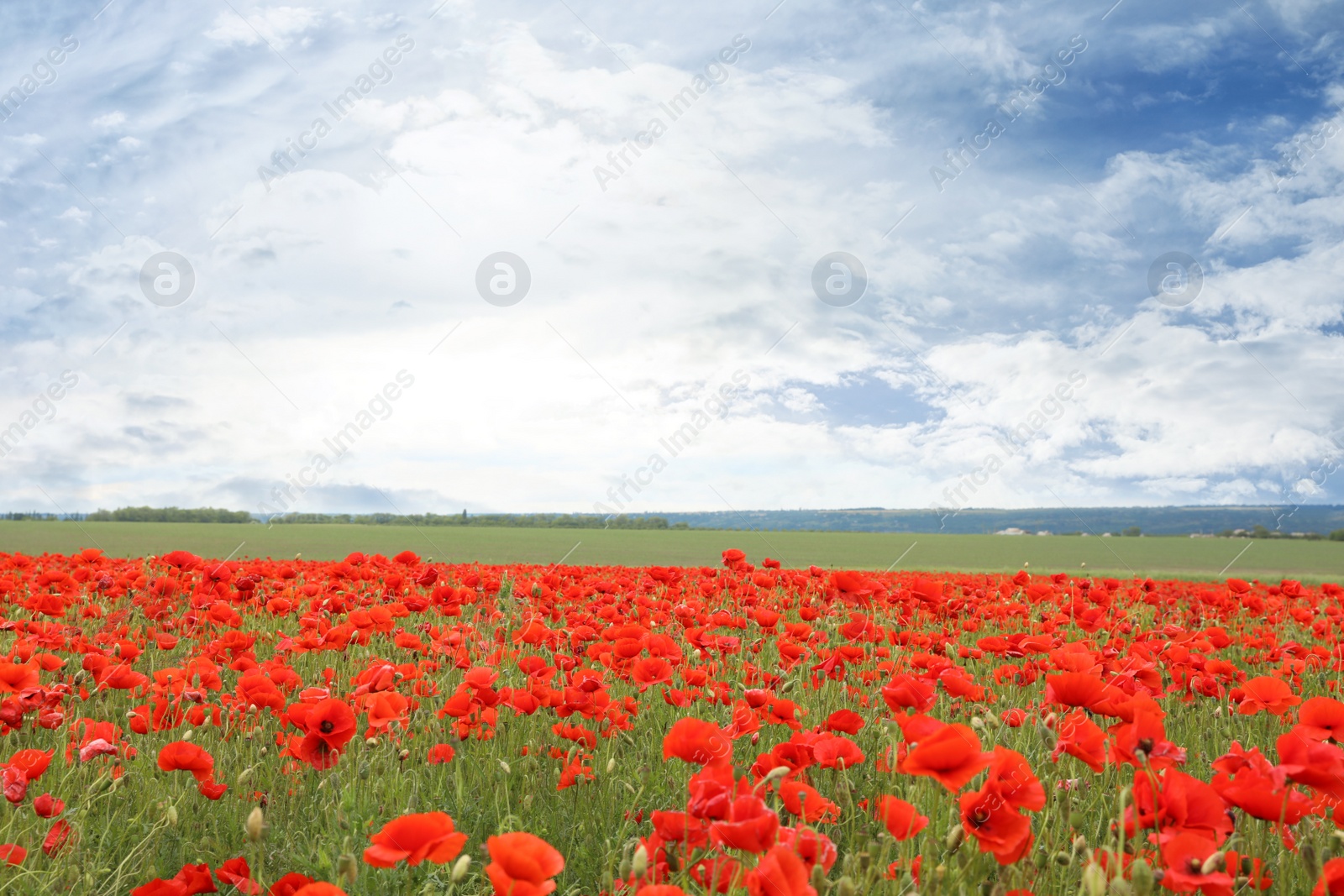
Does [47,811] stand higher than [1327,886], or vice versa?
[1327,886]

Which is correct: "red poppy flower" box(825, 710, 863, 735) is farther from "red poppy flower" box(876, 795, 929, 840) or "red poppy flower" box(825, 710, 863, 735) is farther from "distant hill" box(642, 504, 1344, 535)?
"distant hill" box(642, 504, 1344, 535)

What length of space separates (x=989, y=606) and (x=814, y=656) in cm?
254

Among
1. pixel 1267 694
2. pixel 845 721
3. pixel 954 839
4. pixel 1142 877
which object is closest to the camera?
pixel 1142 877

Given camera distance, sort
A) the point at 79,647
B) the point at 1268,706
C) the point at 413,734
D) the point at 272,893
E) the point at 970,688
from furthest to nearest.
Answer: the point at 79,647
the point at 413,734
the point at 1268,706
the point at 970,688
the point at 272,893

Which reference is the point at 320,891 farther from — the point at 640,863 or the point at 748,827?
the point at 748,827

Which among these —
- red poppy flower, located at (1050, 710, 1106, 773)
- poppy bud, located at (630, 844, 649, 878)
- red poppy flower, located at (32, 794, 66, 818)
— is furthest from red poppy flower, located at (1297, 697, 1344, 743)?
red poppy flower, located at (32, 794, 66, 818)

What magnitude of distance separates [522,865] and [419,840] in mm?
309

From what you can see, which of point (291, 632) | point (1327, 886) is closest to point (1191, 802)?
point (1327, 886)

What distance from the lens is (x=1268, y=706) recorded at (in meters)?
2.68

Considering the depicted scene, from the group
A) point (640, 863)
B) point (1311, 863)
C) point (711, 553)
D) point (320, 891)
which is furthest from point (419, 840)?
point (711, 553)

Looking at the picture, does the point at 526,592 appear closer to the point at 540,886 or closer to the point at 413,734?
the point at 413,734

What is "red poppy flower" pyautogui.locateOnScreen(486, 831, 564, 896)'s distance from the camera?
1234 mm

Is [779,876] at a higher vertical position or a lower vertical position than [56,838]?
higher

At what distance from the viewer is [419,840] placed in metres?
1.45
